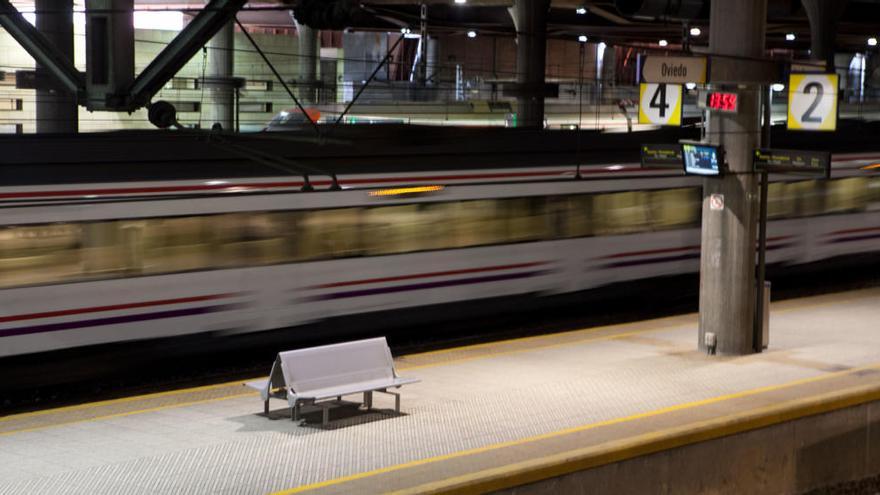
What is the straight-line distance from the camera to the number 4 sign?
13.3m

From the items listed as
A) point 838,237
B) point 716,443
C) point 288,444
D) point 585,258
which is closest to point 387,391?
point 288,444

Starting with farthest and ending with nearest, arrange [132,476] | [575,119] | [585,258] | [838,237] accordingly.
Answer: [575,119], [838,237], [585,258], [132,476]

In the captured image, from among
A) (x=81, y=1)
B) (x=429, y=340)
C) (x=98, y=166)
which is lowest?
(x=429, y=340)

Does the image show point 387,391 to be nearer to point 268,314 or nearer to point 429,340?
point 268,314

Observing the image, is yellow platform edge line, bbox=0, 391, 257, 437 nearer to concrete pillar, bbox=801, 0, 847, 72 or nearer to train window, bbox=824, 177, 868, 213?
train window, bbox=824, 177, 868, 213

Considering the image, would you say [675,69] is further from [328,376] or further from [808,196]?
[808,196]

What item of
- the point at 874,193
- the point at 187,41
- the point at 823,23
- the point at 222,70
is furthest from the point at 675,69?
the point at 823,23

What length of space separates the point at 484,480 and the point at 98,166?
20.2ft

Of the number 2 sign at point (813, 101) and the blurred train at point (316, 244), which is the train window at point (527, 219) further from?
the number 2 sign at point (813, 101)

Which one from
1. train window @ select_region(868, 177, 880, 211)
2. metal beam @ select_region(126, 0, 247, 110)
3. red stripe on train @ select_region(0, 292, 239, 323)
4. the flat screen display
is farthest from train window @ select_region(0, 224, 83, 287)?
train window @ select_region(868, 177, 880, 211)

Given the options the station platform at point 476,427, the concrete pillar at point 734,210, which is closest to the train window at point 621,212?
the station platform at point 476,427

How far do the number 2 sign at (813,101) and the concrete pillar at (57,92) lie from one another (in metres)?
13.1

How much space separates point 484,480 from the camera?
780cm

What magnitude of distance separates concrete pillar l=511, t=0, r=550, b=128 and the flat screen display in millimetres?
22060
